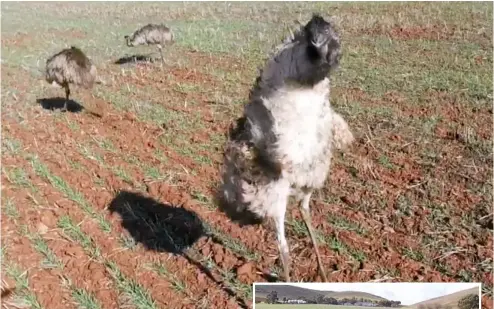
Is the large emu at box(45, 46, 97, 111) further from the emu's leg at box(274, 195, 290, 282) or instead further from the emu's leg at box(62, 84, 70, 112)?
the emu's leg at box(274, 195, 290, 282)

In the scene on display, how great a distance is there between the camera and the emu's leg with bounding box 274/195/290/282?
6.43 feet

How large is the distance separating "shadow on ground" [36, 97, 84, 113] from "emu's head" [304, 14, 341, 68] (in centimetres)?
170

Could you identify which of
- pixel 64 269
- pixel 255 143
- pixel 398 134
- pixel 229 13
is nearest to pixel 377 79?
pixel 398 134

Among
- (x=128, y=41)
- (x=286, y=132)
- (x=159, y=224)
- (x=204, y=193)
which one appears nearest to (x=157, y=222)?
(x=159, y=224)

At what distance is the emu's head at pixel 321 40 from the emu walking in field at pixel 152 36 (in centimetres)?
137

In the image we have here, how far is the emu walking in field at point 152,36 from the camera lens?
3129 millimetres

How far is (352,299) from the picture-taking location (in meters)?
1.97

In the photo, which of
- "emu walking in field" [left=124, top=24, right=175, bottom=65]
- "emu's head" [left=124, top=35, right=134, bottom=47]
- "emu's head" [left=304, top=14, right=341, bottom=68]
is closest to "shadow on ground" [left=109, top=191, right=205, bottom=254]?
"emu walking in field" [left=124, top=24, right=175, bottom=65]

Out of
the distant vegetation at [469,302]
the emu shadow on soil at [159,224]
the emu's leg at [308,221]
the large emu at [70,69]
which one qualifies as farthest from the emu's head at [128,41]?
the distant vegetation at [469,302]

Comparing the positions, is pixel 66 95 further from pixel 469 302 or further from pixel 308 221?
pixel 469 302

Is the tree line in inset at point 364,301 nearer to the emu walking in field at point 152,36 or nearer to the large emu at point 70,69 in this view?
the emu walking in field at point 152,36

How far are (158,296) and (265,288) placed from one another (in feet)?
1.15

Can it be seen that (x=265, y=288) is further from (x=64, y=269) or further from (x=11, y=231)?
(x=11, y=231)

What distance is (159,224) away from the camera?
245cm
